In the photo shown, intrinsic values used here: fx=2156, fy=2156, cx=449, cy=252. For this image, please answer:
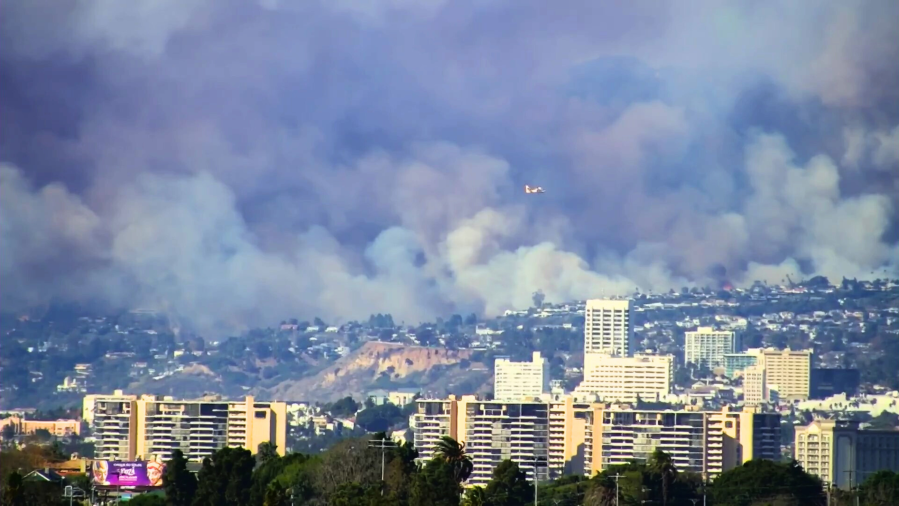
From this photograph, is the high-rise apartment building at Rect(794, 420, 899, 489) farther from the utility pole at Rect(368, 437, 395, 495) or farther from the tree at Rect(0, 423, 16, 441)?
the tree at Rect(0, 423, 16, 441)

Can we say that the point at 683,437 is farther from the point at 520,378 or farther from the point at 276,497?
the point at 520,378

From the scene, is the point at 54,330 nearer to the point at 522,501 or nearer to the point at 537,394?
the point at 537,394

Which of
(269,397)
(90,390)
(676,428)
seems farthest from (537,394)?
(676,428)

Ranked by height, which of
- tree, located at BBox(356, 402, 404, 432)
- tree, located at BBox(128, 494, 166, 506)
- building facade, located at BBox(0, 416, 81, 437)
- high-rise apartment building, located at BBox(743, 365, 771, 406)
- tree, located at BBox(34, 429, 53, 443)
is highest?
high-rise apartment building, located at BBox(743, 365, 771, 406)

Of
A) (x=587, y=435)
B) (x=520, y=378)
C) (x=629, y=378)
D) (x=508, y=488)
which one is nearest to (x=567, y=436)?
(x=587, y=435)

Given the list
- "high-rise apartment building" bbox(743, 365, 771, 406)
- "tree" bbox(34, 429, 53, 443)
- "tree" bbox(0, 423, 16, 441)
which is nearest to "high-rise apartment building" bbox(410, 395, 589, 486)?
"tree" bbox(34, 429, 53, 443)

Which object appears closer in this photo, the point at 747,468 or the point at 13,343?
the point at 747,468

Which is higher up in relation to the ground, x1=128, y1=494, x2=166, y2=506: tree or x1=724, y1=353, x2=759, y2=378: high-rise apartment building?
x1=724, y1=353, x2=759, y2=378: high-rise apartment building

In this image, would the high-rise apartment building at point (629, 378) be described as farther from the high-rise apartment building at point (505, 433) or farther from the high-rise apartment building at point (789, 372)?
the high-rise apartment building at point (505, 433)
